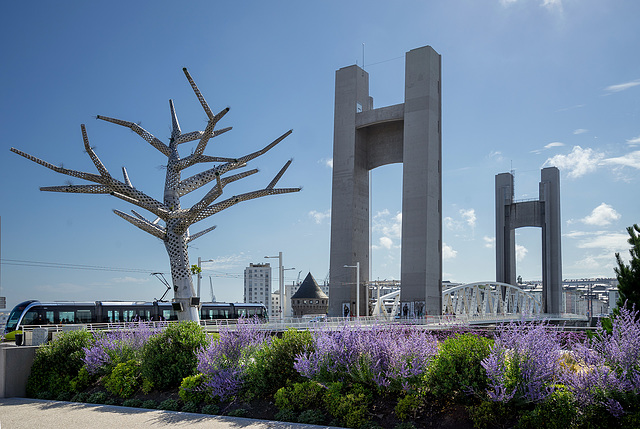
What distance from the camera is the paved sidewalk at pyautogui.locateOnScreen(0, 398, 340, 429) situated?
359 inches

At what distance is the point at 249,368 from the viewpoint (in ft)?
34.4

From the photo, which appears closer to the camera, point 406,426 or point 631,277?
point 406,426

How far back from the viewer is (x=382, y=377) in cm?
920

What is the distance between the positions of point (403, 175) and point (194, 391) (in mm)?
43742

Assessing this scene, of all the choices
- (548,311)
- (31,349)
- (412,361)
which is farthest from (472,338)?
(548,311)

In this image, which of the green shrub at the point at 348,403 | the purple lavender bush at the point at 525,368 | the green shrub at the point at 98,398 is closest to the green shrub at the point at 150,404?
the green shrub at the point at 98,398

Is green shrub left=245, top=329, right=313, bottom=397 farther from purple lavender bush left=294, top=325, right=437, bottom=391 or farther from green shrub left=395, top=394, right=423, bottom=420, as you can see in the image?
green shrub left=395, top=394, right=423, bottom=420

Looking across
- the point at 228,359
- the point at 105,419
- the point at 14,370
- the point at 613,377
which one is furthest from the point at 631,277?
the point at 14,370

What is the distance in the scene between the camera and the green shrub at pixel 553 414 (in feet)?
24.1

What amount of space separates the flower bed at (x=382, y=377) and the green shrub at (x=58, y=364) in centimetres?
21

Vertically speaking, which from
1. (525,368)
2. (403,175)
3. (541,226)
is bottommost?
(525,368)

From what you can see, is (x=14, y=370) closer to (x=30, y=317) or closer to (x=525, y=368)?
(x=525, y=368)

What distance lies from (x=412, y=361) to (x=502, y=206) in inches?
3458

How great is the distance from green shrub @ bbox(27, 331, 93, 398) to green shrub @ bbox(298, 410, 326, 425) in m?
6.81
